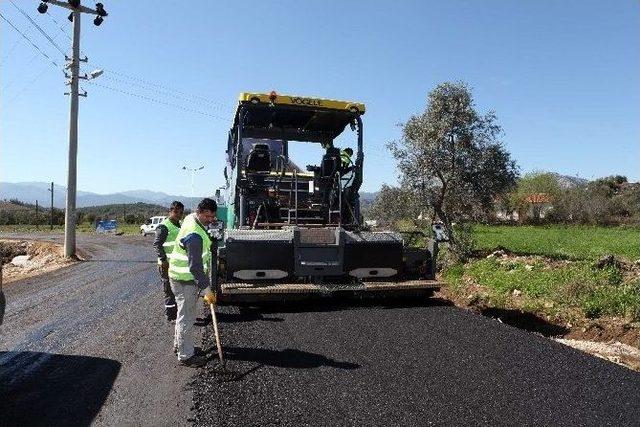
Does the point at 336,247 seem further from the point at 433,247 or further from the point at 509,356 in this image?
the point at 509,356

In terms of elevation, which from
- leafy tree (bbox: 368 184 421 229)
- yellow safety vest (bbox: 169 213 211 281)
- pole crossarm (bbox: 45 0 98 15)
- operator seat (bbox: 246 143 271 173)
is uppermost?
pole crossarm (bbox: 45 0 98 15)

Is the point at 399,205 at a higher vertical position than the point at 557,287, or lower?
higher

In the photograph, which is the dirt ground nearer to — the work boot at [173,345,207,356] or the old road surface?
the old road surface

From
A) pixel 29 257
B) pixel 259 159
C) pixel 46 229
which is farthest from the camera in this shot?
pixel 46 229

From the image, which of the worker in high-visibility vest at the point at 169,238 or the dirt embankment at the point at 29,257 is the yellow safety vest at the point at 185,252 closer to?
the worker in high-visibility vest at the point at 169,238

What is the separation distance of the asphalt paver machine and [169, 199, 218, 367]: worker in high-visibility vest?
1.66 meters

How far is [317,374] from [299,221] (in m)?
3.96

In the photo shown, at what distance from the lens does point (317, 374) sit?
14.9 ft

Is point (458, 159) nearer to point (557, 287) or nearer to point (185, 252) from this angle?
point (557, 287)

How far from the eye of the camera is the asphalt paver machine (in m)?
7.11

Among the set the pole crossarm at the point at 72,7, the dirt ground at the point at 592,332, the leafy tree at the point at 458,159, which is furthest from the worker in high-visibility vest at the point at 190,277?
the pole crossarm at the point at 72,7

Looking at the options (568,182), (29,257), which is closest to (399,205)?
(29,257)

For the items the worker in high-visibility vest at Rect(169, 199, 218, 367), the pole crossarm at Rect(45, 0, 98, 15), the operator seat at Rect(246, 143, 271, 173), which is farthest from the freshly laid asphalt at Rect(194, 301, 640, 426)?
the pole crossarm at Rect(45, 0, 98, 15)

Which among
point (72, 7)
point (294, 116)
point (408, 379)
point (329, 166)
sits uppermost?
point (72, 7)
